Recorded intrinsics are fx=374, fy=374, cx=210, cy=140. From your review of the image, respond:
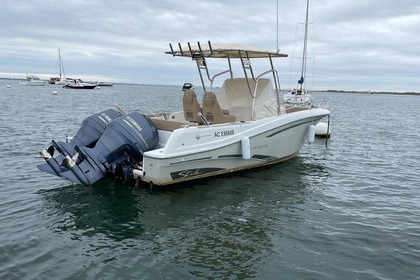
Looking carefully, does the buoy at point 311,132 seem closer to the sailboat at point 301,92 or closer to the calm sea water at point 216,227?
the calm sea water at point 216,227

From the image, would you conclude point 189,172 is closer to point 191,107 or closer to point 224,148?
point 224,148

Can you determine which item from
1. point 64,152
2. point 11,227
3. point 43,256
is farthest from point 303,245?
point 64,152

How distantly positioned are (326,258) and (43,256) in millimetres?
4293

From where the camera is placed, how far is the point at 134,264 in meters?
5.41

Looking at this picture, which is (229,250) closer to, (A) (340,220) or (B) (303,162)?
(A) (340,220)

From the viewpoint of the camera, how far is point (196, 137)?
8.77m

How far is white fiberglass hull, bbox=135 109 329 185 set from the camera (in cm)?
829

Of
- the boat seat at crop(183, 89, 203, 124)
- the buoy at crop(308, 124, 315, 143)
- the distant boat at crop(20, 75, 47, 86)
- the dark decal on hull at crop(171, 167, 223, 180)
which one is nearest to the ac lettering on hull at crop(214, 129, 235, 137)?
the dark decal on hull at crop(171, 167, 223, 180)

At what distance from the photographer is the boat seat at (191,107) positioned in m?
10.3

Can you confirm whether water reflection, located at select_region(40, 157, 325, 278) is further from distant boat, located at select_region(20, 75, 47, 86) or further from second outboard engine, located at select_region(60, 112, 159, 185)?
distant boat, located at select_region(20, 75, 47, 86)

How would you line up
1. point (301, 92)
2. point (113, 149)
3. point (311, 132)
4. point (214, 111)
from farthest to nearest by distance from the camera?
point (301, 92)
point (311, 132)
point (214, 111)
point (113, 149)

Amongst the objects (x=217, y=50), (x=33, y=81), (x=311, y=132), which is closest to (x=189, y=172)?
(x=217, y=50)

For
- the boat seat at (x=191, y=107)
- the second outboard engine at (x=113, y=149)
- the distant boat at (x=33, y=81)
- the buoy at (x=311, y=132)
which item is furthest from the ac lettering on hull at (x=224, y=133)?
the distant boat at (x=33, y=81)

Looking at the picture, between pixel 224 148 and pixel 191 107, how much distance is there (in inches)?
68.2
